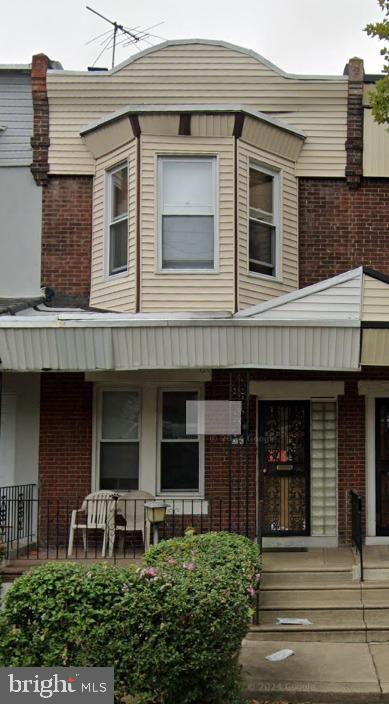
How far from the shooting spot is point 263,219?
1150cm

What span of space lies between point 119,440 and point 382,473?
3.94 meters

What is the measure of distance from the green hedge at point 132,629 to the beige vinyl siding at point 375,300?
4536 mm

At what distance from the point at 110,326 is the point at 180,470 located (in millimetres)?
2957

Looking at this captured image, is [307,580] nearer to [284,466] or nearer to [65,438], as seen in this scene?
[284,466]

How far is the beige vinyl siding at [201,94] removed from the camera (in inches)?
463

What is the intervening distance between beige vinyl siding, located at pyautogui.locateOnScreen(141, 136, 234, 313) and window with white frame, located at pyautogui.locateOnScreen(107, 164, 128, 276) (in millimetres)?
572

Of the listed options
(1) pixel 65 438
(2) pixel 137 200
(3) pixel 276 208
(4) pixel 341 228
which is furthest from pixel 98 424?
(4) pixel 341 228

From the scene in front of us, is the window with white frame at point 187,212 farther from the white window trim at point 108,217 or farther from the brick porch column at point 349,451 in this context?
the brick porch column at point 349,451

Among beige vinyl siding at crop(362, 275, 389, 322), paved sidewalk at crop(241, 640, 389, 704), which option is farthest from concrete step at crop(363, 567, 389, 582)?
beige vinyl siding at crop(362, 275, 389, 322)

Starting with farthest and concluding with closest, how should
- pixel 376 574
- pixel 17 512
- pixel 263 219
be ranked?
pixel 263 219 → pixel 17 512 → pixel 376 574

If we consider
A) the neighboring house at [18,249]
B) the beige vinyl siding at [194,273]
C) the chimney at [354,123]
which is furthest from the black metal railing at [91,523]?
the chimney at [354,123]

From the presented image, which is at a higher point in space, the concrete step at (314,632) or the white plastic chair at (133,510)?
the white plastic chair at (133,510)

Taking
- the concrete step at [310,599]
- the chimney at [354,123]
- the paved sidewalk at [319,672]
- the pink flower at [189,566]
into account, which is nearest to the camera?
the pink flower at [189,566]

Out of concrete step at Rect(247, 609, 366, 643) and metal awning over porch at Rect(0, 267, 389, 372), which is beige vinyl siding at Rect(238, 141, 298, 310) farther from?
concrete step at Rect(247, 609, 366, 643)
